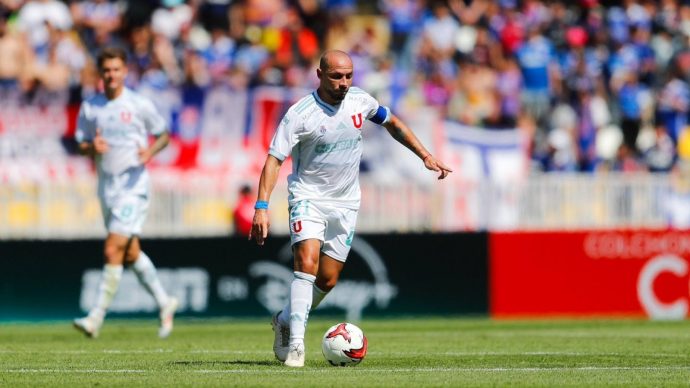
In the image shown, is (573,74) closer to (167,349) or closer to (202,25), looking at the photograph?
(202,25)

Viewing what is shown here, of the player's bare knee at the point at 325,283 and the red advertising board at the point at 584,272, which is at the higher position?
the player's bare knee at the point at 325,283

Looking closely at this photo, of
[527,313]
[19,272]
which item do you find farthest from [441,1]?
[19,272]

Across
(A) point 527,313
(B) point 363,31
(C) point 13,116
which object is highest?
(B) point 363,31

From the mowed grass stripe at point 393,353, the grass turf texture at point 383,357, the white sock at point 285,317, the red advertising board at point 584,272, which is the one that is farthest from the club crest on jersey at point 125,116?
the red advertising board at point 584,272

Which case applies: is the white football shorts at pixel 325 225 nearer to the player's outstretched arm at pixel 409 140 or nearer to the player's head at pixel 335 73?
the player's outstretched arm at pixel 409 140

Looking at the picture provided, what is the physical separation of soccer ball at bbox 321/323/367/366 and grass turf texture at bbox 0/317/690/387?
0.12 meters

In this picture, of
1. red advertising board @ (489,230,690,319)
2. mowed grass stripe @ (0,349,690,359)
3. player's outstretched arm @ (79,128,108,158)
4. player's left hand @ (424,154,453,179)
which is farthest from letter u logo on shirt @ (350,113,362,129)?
red advertising board @ (489,230,690,319)

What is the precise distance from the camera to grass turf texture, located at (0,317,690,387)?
30.3 feet

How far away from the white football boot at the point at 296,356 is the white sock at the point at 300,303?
0.03 meters

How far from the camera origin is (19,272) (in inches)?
763

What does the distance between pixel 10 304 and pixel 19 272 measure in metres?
0.45

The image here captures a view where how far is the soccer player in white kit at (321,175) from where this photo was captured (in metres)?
10.1

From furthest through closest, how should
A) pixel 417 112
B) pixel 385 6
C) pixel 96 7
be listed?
pixel 385 6
pixel 96 7
pixel 417 112

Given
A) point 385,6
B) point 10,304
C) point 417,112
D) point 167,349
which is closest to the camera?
point 167,349
